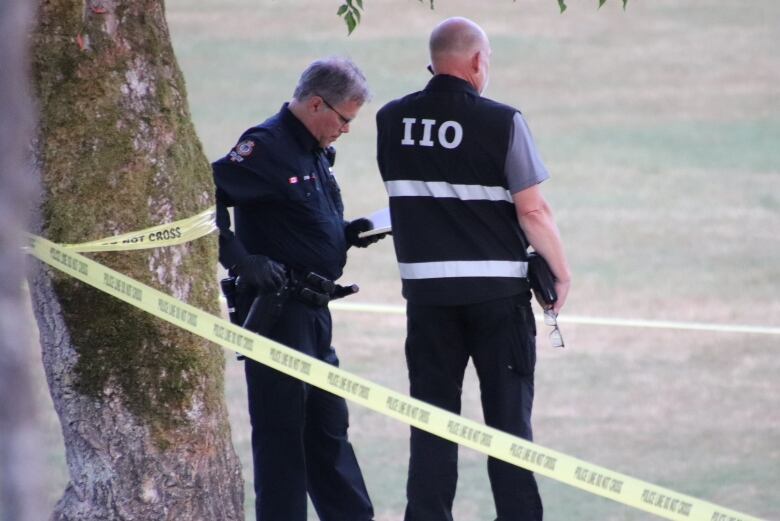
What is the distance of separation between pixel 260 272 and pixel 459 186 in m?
0.69

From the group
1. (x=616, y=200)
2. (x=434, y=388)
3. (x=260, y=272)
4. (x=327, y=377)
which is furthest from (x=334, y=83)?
(x=616, y=200)

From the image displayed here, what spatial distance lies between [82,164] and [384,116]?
1.04 metres

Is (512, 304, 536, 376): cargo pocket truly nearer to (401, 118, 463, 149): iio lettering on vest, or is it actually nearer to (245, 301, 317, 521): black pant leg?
(401, 118, 463, 149): iio lettering on vest

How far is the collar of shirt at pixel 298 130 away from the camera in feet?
14.0

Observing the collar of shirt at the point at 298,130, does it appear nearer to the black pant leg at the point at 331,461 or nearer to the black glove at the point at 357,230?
the black glove at the point at 357,230

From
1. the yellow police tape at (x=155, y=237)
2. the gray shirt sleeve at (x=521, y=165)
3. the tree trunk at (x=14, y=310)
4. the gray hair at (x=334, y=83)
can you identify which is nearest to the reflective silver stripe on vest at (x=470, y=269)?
the gray shirt sleeve at (x=521, y=165)

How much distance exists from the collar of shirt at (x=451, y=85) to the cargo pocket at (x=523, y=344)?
699 mm

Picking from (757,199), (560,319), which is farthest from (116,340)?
(757,199)

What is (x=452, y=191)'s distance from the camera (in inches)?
156

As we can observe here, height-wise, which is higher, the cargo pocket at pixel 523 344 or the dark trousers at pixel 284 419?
the cargo pocket at pixel 523 344

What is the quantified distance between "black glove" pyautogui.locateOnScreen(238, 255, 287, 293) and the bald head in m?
0.82

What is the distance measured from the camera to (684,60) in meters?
19.4

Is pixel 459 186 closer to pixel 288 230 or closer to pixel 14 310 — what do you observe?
pixel 288 230

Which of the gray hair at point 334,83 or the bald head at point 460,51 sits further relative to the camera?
the gray hair at point 334,83
